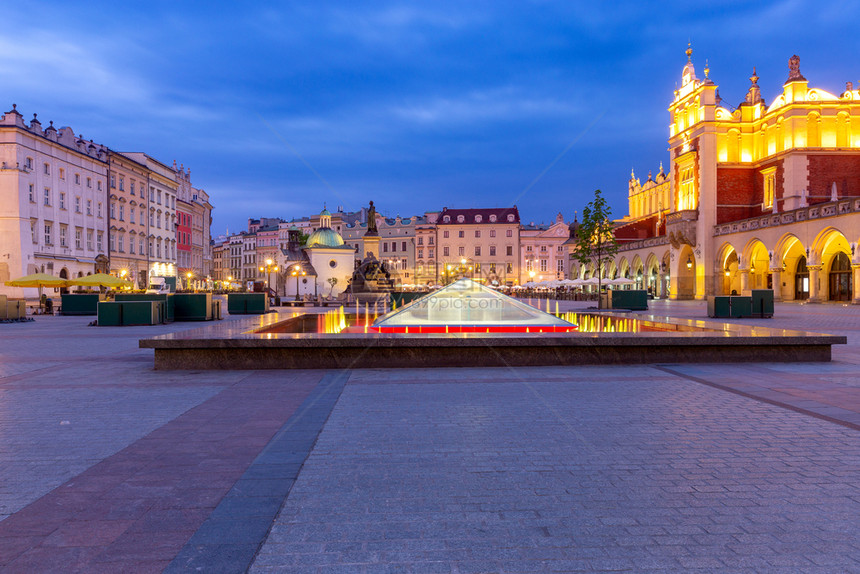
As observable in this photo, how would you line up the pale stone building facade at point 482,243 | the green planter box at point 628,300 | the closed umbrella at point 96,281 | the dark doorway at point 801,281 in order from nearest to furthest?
the green planter box at point 628,300 → the closed umbrella at point 96,281 → the dark doorway at point 801,281 → the pale stone building facade at point 482,243

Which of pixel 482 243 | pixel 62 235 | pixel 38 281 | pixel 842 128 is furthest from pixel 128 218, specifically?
pixel 842 128

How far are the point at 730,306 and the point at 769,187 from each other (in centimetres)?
3158

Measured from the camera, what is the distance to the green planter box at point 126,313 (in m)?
20.4

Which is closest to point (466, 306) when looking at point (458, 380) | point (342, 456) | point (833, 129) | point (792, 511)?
point (458, 380)

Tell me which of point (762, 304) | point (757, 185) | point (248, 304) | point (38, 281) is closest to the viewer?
point (762, 304)

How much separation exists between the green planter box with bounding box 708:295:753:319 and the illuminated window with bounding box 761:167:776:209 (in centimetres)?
2975

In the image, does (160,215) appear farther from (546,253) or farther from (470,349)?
(470,349)

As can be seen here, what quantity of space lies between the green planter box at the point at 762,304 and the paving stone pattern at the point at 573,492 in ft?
64.3

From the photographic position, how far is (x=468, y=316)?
44.8 ft

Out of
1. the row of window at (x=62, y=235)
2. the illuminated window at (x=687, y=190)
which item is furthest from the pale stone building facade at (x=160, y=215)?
the illuminated window at (x=687, y=190)

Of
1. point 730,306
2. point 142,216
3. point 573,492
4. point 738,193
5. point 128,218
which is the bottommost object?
point 573,492

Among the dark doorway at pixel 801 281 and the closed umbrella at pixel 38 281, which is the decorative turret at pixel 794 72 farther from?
the closed umbrella at pixel 38 281

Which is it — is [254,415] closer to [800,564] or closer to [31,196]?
[800,564]

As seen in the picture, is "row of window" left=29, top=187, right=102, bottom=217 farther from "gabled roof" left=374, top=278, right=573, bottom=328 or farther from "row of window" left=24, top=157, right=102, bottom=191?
"gabled roof" left=374, top=278, right=573, bottom=328
